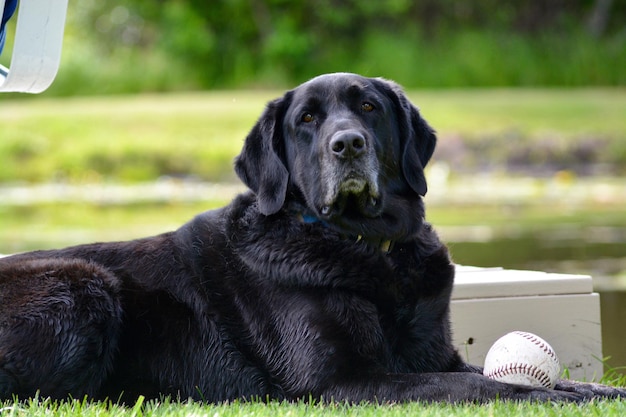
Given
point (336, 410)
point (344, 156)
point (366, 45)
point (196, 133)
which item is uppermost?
point (366, 45)

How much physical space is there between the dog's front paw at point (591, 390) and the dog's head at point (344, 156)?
0.78 metres

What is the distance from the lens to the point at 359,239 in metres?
3.89

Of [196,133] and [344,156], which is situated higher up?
[196,133]

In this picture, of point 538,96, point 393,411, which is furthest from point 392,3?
point 393,411

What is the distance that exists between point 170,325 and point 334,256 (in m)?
0.68

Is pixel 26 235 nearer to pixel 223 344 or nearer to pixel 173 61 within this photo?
pixel 223 344

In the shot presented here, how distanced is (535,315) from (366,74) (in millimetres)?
1275

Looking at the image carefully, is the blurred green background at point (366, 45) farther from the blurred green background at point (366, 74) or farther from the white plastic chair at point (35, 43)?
the white plastic chair at point (35, 43)

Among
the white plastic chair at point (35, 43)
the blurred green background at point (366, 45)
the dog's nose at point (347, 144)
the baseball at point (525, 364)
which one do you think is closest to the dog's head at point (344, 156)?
the dog's nose at point (347, 144)

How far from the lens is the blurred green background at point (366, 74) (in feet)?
34.0

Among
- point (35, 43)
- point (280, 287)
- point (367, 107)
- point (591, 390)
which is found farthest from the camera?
point (367, 107)

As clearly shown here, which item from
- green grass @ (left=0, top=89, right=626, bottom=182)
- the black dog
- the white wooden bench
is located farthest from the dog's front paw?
green grass @ (left=0, top=89, right=626, bottom=182)

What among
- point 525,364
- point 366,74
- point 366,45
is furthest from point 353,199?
point 366,45

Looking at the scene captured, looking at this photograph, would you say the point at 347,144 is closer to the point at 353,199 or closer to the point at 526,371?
the point at 353,199
